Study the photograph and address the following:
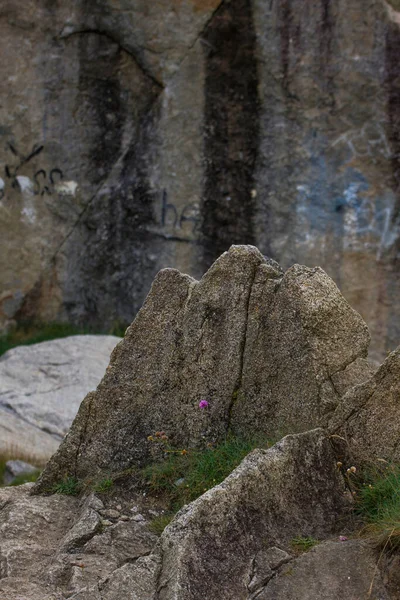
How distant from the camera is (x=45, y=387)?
8445mm

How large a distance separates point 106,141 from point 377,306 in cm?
326

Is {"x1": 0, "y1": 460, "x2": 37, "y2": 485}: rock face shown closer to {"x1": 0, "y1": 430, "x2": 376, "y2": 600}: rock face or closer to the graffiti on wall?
{"x1": 0, "y1": 430, "x2": 376, "y2": 600}: rock face

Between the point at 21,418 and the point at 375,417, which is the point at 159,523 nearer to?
the point at 375,417

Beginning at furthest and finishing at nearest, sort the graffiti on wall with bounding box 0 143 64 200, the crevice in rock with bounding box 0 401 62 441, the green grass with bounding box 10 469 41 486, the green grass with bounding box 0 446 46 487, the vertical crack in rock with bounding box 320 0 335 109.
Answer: the graffiti on wall with bounding box 0 143 64 200 → the vertical crack in rock with bounding box 320 0 335 109 → the crevice in rock with bounding box 0 401 62 441 → the green grass with bounding box 0 446 46 487 → the green grass with bounding box 10 469 41 486

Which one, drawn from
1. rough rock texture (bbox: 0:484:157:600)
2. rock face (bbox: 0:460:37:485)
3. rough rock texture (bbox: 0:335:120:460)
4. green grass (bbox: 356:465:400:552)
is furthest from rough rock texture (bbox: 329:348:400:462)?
rough rock texture (bbox: 0:335:120:460)

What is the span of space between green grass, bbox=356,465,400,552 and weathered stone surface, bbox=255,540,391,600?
7 cm

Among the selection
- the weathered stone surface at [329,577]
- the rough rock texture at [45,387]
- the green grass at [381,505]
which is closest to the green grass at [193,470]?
the green grass at [381,505]

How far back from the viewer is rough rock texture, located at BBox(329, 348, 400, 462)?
3.45 metres

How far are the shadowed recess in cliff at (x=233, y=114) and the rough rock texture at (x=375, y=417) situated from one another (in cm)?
653

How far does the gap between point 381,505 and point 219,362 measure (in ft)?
3.16

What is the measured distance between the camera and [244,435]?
12.5ft

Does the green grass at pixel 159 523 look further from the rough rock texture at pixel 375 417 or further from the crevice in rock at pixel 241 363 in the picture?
the rough rock texture at pixel 375 417

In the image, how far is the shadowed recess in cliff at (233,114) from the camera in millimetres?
9930

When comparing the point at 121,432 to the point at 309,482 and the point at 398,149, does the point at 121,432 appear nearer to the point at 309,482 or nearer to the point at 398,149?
the point at 309,482
